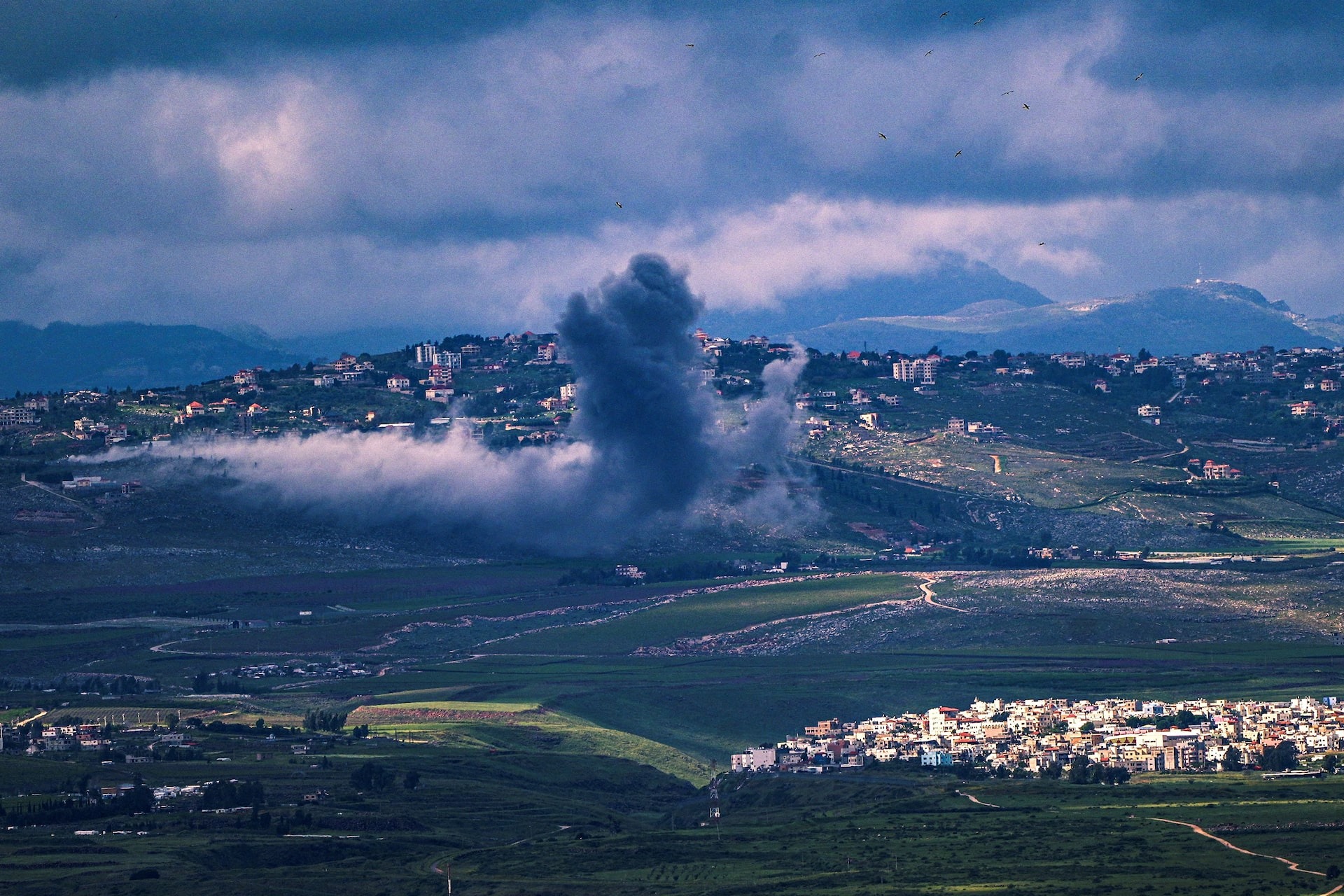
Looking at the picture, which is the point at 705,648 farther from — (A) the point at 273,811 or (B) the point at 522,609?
(A) the point at 273,811

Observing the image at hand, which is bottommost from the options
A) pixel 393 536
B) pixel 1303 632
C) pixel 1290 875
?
pixel 1290 875

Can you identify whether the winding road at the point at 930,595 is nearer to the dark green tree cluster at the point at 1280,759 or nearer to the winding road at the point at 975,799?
the dark green tree cluster at the point at 1280,759

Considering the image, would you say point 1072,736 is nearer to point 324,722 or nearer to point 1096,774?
point 1096,774

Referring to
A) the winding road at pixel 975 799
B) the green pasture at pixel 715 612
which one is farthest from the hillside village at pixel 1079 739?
the green pasture at pixel 715 612

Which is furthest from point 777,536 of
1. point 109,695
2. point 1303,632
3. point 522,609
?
point 109,695

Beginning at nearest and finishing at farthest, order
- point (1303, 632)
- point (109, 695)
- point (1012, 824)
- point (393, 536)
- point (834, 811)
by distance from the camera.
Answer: point (1012, 824) < point (834, 811) < point (109, 695) < point (1303, 632) < point (393, 536)

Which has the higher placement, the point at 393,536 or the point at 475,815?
the point at 393,536
